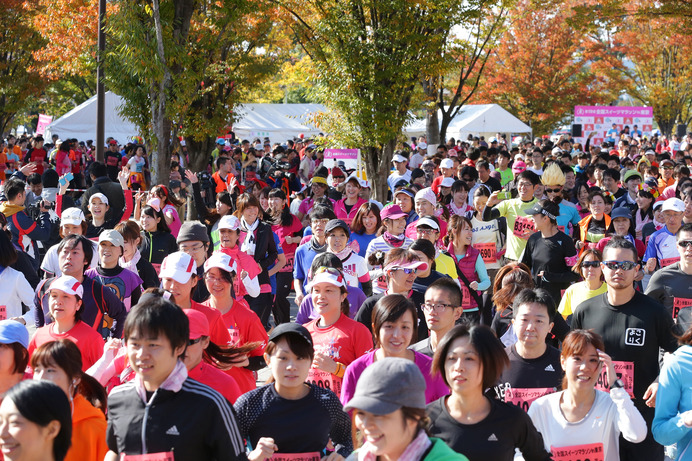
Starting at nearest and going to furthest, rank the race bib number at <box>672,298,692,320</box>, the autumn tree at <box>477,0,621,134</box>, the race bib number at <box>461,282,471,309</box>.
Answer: the race bib number at <box>672,298,692,320</box> < the race bib number at <box>461,282,471,309</box> < the autumn tree at <box>477,0,621,134</box>

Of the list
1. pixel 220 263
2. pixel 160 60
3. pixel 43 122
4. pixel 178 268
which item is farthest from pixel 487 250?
pixel 43 122

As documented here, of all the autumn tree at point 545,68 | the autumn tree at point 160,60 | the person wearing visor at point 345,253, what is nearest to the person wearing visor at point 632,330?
the person wearing visor at point 345,253

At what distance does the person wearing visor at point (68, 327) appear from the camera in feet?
18.4

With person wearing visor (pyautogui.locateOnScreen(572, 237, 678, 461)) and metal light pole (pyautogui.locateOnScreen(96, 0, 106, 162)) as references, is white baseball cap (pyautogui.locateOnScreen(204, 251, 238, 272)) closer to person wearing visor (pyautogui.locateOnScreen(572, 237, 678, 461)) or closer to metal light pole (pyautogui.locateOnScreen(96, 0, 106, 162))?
person wearing visor (pyautogui.locateOnScreen(572, 237, 678, 461))

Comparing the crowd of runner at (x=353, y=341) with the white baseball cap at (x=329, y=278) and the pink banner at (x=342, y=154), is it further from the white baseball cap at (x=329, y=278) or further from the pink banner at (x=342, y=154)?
the pink banner at (x=342, y=154)

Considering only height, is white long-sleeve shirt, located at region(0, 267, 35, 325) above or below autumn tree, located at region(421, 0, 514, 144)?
below

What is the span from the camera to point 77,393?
4.51 metres

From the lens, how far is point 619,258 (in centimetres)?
579

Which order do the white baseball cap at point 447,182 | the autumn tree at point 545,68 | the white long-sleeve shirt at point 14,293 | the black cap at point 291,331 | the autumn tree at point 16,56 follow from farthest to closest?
1. the autumn tree at point 545,68
2. the autumn tree at point 16,56
3. the white baseball cap at point 447,182
4. the white long-sleeve shirt at point 14,293
5. the black cap at point 291,331

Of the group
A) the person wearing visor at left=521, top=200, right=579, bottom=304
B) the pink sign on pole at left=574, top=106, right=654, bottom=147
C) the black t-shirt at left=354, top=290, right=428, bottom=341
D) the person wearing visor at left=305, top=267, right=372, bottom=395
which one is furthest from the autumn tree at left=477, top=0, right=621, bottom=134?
the person wearing visor at left=305, top=267, right=372, bottom=395

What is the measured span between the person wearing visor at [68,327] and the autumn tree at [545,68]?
115ft

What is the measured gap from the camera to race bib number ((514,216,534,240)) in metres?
9.63

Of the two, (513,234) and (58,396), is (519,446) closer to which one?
(58,396)

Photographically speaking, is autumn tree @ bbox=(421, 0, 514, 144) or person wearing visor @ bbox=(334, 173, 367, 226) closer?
person wearing visor @ bbox=(334, 173, 367, 226)
